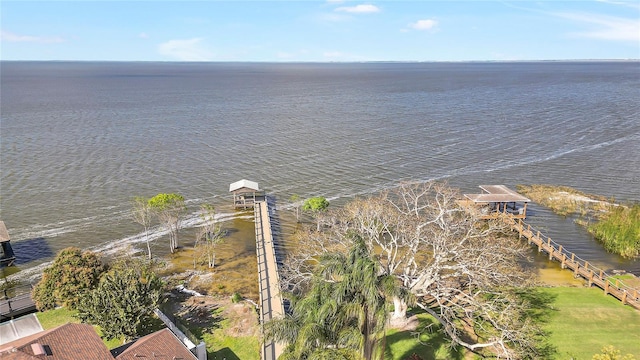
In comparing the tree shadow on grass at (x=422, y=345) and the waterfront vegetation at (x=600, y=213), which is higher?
the waterfront vegetation at (x=600, y=213)

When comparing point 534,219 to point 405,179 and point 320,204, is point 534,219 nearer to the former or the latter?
point 405,179

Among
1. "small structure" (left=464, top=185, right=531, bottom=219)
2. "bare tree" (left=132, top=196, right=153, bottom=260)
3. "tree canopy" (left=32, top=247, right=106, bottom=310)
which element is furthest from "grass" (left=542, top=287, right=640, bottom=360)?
"bare tree" (left=132, top=196, right=153, bottom=260)

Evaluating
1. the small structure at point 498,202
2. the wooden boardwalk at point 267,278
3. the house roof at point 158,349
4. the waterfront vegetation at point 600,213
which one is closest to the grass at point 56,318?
the house roof at point 158,349

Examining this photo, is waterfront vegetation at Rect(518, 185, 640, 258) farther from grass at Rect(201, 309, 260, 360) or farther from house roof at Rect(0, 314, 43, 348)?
house roof at Rect(0, 314, 43, 348)

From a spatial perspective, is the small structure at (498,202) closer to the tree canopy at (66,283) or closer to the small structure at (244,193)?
the small structure at (244,193)

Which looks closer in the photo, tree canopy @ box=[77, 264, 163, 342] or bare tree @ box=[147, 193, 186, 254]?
tree canopy @ box=[77, 264, 163, 342]

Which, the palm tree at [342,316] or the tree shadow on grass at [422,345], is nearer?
the palm tree at [342,316]

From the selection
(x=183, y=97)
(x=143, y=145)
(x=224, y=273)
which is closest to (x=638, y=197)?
(x=224, y=273)
